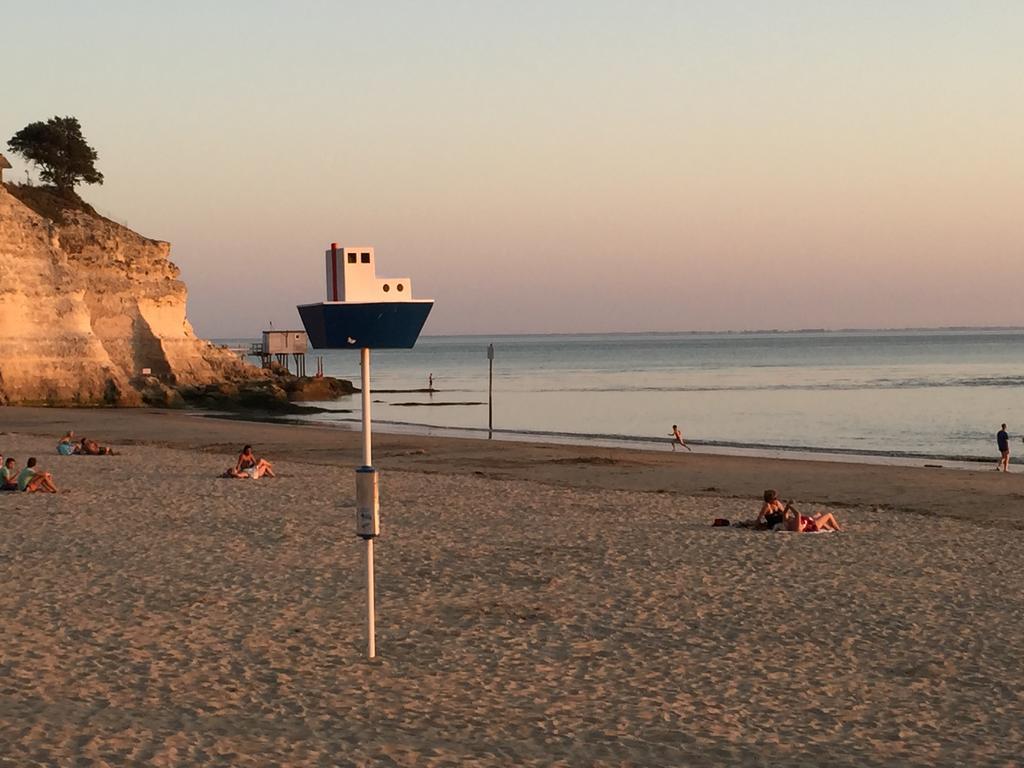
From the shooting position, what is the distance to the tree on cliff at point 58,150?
258ft

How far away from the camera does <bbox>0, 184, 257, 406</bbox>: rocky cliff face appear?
2047 inches

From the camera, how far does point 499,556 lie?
14.6 meters

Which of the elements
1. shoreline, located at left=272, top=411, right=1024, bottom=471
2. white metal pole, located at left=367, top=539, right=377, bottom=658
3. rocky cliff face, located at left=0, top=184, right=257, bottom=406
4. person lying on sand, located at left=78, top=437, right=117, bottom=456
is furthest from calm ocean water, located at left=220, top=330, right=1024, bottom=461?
white metal pole, located at left=367, top=539, right=377, bottom=658

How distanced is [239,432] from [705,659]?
34076mm

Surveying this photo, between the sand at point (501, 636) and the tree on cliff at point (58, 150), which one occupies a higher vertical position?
the tree on cliff at point (58, 150)

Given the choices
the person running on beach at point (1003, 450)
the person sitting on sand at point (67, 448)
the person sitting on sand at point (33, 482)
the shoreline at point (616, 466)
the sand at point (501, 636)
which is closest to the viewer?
the sand at point (501, 636)

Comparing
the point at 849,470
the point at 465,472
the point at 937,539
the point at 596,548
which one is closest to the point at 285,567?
the point at 596,548

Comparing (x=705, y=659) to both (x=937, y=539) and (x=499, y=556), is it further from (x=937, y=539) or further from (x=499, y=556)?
(x=937, y=539)

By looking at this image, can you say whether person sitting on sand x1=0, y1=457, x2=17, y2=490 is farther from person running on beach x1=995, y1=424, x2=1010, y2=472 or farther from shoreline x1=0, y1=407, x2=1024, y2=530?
person running on beach x1=995, y1=424, x2=1010, y2=472

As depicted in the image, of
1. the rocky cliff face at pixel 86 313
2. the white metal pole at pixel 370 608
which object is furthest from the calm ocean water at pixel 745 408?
the white metal pole at pixel 370 608

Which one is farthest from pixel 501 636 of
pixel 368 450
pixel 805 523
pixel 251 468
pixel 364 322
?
pixel 251 468

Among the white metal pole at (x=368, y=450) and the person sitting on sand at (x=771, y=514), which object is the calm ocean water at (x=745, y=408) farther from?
the white metal pole at (x=368, y=450)

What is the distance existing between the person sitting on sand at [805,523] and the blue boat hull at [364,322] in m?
9.59

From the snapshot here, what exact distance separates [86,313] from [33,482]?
37471 millimetres
